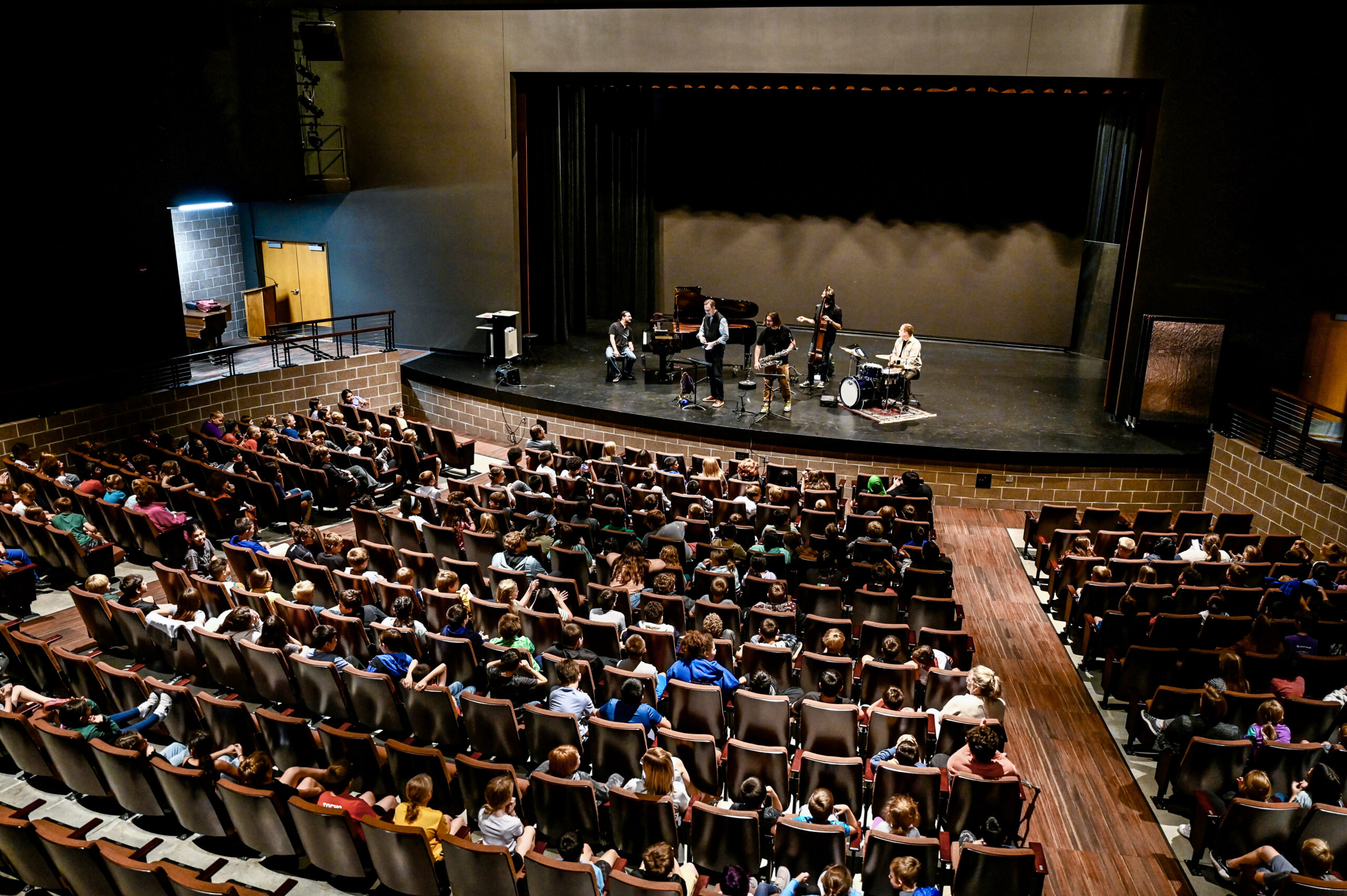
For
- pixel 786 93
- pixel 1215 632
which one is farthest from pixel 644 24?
pixel 1215 632

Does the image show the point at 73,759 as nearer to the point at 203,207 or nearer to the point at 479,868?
the point at 479,868

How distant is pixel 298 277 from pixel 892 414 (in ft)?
37.5

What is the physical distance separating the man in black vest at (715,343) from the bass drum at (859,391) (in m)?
1.75

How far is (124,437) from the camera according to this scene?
40.8 ft

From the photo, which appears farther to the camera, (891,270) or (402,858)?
(891,270)

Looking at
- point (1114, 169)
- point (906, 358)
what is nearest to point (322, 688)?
point (906, 358)

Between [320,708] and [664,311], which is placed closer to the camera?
[320,708]

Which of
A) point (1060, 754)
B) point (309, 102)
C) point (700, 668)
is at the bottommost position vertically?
point (1060, 754)

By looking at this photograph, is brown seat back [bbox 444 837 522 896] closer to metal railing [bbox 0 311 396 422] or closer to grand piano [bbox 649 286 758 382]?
metal railing [bbox 0 311 396 422]

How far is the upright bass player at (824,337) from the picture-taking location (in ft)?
45.4

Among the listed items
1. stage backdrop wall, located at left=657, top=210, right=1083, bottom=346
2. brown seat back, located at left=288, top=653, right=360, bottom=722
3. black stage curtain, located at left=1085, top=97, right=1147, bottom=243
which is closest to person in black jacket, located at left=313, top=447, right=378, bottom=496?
→ brown seat back, located at left=288, top=653, right=360, bottom=722

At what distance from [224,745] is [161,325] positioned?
11.3 metres

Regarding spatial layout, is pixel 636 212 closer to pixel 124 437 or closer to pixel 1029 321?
pixel 1029 321

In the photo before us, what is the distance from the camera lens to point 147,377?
1403 cm
